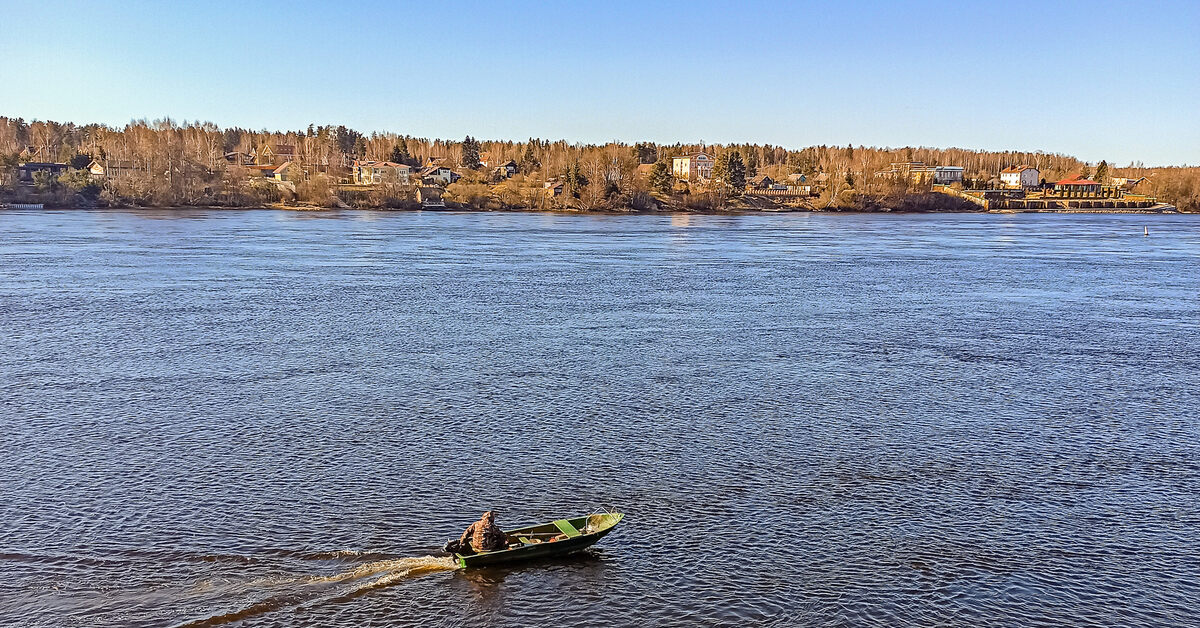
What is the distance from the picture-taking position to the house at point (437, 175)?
508 ft

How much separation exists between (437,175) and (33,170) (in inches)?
2274

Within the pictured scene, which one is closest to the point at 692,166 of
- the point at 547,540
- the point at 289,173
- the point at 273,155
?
the point at 289,173

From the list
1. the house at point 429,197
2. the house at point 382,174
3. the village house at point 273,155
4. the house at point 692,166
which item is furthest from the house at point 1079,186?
the village house at point 273,155

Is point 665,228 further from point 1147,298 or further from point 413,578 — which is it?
→ point 413,578

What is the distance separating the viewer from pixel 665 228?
322 ft

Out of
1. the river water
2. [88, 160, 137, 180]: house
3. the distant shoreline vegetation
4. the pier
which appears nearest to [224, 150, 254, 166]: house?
the distant shoreline vegetation

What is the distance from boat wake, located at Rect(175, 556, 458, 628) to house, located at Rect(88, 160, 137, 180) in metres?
120

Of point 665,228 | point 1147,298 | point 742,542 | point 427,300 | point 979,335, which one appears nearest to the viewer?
point 742,542

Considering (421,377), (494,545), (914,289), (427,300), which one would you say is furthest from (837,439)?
(914,289)

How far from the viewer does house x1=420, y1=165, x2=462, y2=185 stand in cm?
15475

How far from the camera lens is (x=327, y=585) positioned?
14227mm

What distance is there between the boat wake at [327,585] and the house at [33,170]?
124m

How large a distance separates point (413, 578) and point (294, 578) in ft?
5.81

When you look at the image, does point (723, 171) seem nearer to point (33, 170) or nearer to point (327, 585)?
point (33, 170)
